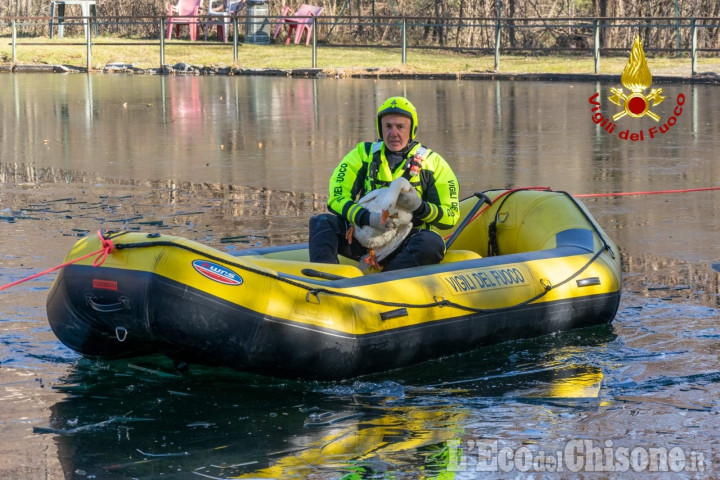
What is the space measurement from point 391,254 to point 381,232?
0.17 m

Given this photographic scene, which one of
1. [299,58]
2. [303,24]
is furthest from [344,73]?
[303,24]

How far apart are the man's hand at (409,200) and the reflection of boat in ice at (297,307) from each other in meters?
0.39

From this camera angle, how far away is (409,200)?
696cm

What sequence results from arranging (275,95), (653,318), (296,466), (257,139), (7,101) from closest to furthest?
(296,466) < (653,318) < (257,139) < (7,101) < (275,95)

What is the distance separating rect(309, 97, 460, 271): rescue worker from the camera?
7.11 meters

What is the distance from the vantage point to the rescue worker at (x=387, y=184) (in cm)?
711

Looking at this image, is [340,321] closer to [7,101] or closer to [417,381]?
[417,381]

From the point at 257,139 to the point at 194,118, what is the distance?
9.68ft

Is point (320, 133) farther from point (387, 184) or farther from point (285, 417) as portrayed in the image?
point (285, 417)

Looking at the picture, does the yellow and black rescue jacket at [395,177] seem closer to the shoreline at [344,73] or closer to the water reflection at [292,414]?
the water reflection at [292,414]

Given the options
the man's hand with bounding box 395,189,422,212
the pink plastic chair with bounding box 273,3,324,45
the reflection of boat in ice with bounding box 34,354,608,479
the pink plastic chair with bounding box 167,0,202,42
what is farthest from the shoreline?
the reflection of boat in ice with bounding box 34,354,608,479

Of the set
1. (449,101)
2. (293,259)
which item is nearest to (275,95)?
(449,101)

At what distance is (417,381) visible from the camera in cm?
627

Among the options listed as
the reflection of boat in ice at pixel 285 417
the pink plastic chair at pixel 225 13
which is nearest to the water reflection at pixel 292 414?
the reflection of boat in ice at pixel 285 417
